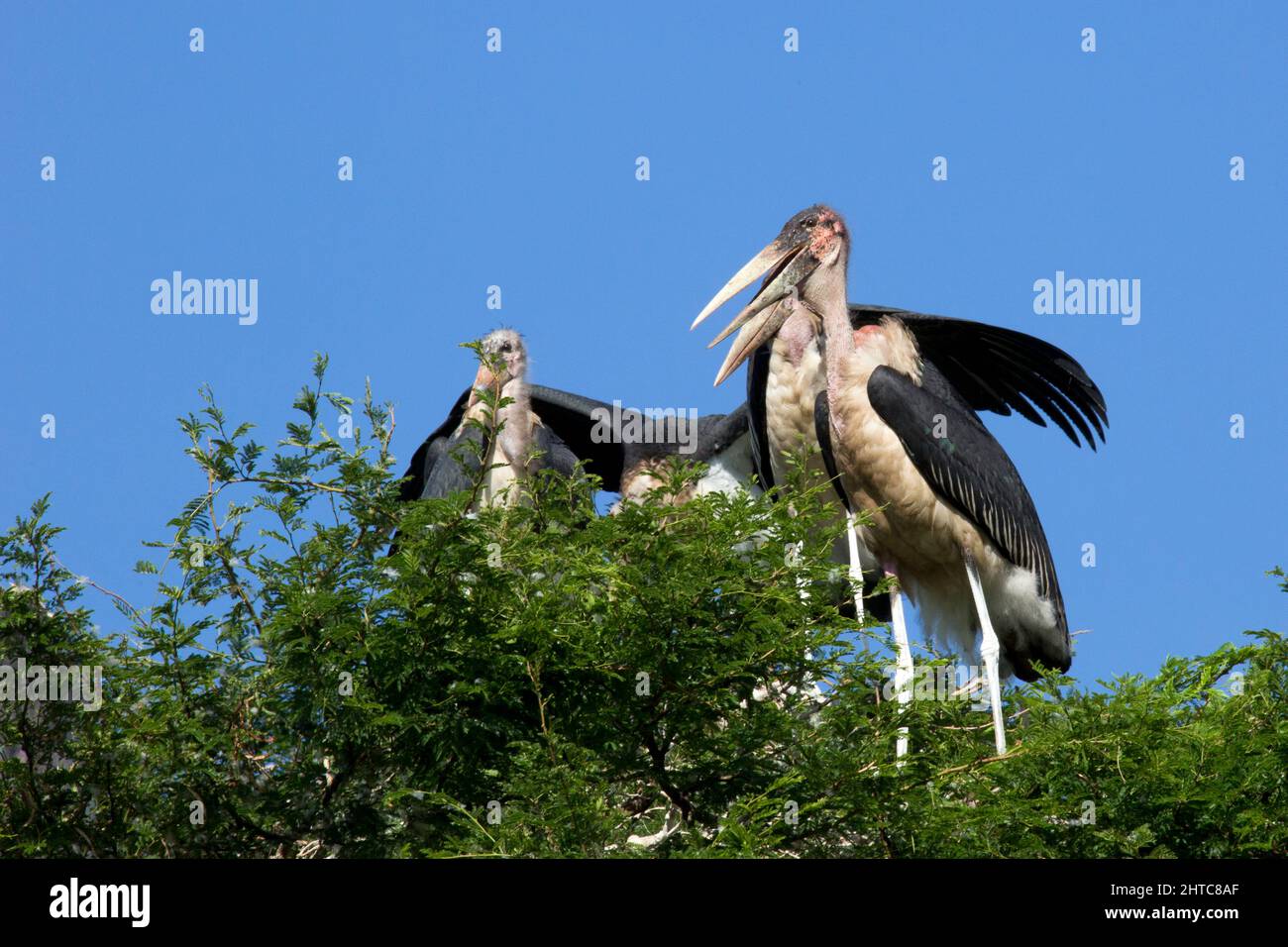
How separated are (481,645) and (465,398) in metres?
4.23

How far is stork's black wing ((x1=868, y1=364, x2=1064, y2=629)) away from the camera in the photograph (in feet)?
29.0

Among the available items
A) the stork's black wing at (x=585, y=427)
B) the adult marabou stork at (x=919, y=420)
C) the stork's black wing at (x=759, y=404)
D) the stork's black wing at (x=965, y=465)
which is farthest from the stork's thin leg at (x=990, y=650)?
the stork's black wing at (x=585, y=427)

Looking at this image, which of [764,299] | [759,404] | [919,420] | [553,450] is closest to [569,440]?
[553,450]

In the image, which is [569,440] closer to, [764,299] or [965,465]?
[764,299]

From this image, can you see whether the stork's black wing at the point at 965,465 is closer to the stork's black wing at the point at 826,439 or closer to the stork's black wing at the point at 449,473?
the stork's black wing at the point at 826,439

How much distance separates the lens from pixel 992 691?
8016 mm

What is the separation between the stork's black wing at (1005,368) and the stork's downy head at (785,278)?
247mm

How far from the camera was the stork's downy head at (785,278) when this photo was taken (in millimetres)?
9359

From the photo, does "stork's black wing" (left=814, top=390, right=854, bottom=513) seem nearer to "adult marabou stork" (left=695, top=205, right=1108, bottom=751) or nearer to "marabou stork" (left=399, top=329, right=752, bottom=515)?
"adult marabou stork" (left=695, top=205, right=1108, bottom=751)

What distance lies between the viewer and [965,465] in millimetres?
8906

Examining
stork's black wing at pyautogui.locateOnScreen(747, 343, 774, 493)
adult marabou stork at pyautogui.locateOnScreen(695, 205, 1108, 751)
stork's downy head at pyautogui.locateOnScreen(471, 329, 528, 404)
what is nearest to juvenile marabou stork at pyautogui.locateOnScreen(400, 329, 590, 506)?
stork's downy head at pyautogui.locateOnScreen(471, 329, 528, 404)
